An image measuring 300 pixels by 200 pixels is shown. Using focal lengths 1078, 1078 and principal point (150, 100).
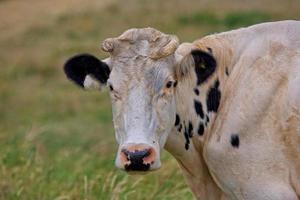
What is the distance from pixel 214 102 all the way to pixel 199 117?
156 mm

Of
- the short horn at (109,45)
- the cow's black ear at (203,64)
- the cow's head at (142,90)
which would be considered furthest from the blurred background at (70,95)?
the short horn at (109,45)

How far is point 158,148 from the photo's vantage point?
722cm

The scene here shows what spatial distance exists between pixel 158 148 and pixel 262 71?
3.12 feet

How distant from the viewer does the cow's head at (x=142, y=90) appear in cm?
709

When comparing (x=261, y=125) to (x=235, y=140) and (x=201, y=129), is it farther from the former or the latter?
(x=201, y=129)

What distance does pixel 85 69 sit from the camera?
779 centimetres

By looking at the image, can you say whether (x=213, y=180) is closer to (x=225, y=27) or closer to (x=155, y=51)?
(x=155, y=51)

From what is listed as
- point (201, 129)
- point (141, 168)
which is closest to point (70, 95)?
point (201, 129)

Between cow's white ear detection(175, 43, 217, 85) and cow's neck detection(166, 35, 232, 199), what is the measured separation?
0.05m

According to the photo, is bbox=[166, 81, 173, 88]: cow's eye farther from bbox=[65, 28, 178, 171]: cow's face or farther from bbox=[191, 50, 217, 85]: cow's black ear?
bbox=[191, 50, 217, 85]: cow's black ear

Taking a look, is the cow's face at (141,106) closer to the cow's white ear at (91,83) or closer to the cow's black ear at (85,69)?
the cow's black ear at (85,69)

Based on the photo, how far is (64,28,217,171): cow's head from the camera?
279 inches

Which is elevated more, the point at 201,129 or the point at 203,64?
the point at 203,64

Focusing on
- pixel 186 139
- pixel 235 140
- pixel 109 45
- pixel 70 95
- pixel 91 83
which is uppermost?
pixel 109 45
